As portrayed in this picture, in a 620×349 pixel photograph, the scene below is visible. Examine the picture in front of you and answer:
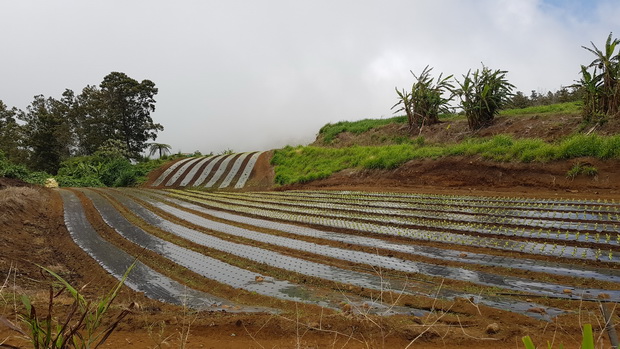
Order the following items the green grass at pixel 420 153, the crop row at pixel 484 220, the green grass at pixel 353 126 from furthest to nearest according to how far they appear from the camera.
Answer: the green grass at pixel 353 126 → the green grass at pixel 420 153 → the crop row at pixel 484 220

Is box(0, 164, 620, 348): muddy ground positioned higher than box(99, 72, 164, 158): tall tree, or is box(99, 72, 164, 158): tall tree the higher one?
box(99, 72, 164, 158): tall tree

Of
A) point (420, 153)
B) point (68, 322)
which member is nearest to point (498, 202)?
point (420, 153)

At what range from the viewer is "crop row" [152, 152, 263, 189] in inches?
772

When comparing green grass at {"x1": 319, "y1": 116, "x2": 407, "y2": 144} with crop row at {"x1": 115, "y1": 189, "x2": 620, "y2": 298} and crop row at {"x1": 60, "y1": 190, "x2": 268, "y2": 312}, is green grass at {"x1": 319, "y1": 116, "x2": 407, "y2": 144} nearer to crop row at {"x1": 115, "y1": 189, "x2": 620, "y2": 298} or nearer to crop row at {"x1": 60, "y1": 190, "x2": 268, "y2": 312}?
crop row at {"x1": 115, "y1": 189, "x2": 620, "y2": 298}

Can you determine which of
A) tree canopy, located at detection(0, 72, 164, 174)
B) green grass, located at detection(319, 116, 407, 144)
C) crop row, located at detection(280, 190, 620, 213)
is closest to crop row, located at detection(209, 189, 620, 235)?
crop row, located at detection(280, 190, 620, 213)

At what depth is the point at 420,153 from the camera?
1384cm

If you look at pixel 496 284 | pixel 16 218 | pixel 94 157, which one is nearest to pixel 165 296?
pixel 496 284

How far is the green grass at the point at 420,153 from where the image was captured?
10.1m

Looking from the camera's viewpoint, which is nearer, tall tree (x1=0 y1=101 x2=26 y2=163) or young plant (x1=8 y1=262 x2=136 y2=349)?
young plant (x1=8 y1=262 x2=136 y2=349)

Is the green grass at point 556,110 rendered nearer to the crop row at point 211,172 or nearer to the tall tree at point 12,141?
the crop row at point 211,172

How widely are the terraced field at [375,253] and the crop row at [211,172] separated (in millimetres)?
9022

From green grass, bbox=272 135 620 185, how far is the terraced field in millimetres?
2844

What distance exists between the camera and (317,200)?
11.9 m

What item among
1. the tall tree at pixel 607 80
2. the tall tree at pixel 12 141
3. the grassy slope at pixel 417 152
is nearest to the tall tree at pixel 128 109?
the tall tree at pixel 12 141
